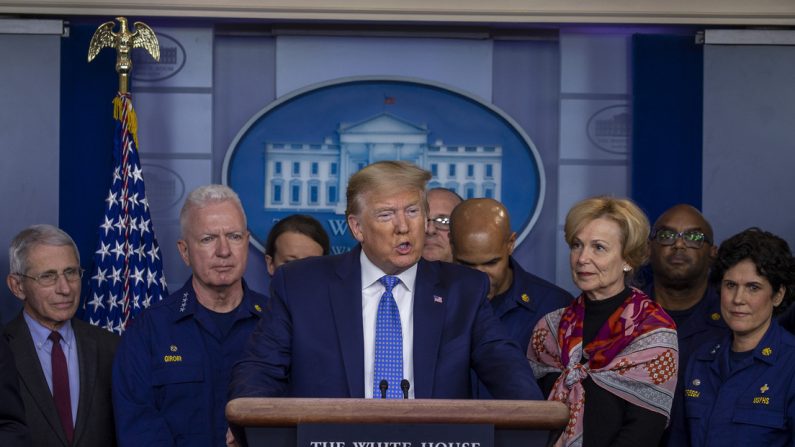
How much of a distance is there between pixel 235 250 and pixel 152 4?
1881mm

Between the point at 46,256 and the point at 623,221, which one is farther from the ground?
the point at 623,221

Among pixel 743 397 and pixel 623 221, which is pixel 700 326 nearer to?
pixel 743 397

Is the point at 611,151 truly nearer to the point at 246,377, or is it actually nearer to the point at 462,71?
the point at 462,71

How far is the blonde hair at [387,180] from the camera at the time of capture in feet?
9.78

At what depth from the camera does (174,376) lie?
150 inches

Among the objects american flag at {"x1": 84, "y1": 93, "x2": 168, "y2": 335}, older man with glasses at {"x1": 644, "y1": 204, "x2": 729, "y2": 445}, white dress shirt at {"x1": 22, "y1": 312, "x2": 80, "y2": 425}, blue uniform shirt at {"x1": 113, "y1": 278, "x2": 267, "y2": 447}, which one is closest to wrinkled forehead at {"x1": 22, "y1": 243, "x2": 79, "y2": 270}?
white dress shirt at {"x1": 22, "y1": 312, "x2": 80, "y2": 425}

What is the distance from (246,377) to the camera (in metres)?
2.79

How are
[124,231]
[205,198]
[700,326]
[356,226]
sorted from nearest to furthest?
[356,226] < [205,198] < [700,326] < [124,231]

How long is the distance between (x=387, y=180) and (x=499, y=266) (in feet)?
4.32

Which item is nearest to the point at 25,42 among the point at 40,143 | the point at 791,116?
the point at 40,143

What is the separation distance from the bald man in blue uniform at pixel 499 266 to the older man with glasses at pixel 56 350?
4.39 ft

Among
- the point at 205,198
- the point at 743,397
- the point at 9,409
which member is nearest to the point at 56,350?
the point at 205,198

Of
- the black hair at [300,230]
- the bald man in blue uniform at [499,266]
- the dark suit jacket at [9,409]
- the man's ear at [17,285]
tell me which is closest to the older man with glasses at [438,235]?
the bald man in blue uniform at [499,266]

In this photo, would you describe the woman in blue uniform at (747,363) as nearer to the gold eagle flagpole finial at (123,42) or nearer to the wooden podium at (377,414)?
the wooden podium at (377,414)
